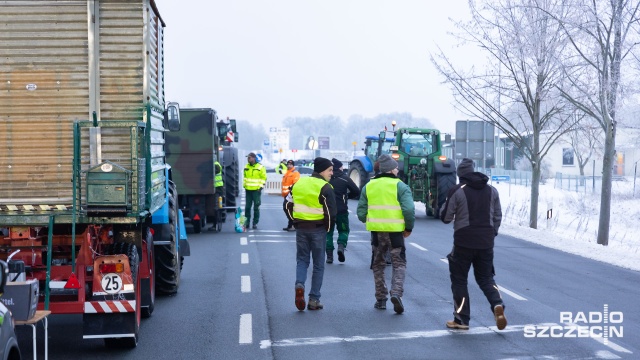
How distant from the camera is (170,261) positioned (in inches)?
474

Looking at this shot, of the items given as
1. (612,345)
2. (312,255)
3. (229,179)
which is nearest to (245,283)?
(312,255)

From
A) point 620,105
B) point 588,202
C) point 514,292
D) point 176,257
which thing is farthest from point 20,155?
point 588,202

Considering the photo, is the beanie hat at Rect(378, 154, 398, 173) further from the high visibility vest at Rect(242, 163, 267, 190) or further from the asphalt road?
the high visibility vest at Rect(242, 163, 267, 190)

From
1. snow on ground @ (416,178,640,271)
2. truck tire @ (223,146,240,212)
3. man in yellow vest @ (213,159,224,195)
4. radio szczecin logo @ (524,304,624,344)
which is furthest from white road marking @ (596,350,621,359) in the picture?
truck tire @ (223,146,240,212)

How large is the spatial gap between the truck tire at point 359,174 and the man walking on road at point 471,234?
891 inches

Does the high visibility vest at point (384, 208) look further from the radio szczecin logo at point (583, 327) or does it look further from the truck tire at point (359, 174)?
the truck tire at point (359, 174)

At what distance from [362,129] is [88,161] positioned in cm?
18710

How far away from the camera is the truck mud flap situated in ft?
28.2

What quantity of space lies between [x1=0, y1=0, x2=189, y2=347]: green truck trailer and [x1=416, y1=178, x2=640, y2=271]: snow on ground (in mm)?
11020

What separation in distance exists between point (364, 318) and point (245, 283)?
338 cm

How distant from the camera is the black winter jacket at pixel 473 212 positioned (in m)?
10.0

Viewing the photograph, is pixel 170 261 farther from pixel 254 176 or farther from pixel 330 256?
pixel 254 176

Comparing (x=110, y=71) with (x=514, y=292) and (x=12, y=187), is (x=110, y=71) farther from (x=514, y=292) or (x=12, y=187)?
(x=514, y=292)

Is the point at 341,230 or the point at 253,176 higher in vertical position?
the point at 253,176
